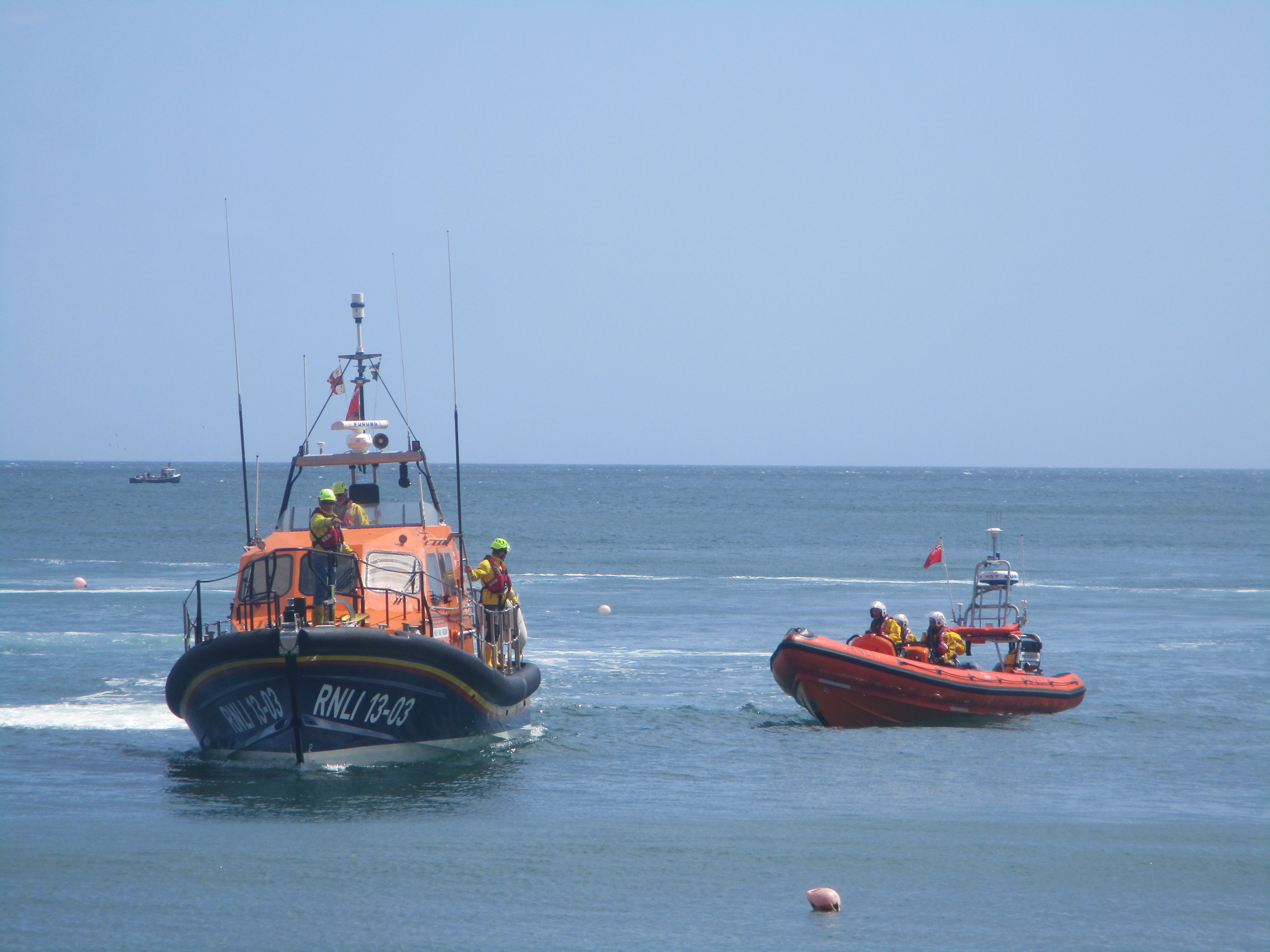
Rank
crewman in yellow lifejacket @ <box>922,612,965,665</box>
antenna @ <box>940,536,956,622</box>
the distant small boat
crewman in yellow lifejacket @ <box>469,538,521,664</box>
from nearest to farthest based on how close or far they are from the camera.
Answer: crewman in yellow lifejacket @ <box>469,538,521,664</box>, crewman in yellow lifejacket @ <box>922,612,965,665</box>, antenna @ <box>940,536,956,622</box>, the distant small boat

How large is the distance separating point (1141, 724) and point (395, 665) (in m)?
9.93

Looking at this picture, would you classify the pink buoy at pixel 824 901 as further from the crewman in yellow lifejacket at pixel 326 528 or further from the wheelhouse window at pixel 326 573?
the crewman in yellow lifejacket at pixel 326 528

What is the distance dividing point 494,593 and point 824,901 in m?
5.74

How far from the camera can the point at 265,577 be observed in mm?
12992

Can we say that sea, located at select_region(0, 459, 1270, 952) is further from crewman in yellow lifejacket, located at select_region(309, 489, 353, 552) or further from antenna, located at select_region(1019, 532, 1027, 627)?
crewman in yellow lifejacket, located at select_region(309, 489, 353, 552)

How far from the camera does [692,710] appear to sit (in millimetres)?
16734

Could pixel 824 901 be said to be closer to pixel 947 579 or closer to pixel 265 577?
pixel 265 577

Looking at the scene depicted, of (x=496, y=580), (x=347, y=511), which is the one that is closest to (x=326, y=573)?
(x=347, y=511)

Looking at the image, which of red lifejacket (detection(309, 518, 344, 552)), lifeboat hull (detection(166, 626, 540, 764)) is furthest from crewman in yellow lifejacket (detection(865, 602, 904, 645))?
red lifejacket (detection(309, 518, 344, 552))

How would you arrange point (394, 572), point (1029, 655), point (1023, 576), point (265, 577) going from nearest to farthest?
point (265, 577), point (394, 572), point (1029, 655), point (1023, 576)

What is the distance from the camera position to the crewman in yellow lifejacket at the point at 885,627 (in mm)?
16094

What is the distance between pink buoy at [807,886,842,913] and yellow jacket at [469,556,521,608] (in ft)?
17.2

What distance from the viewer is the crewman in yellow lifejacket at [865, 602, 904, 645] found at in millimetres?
16094

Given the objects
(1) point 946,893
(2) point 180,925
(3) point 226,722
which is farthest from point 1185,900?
(3) point 226,722
